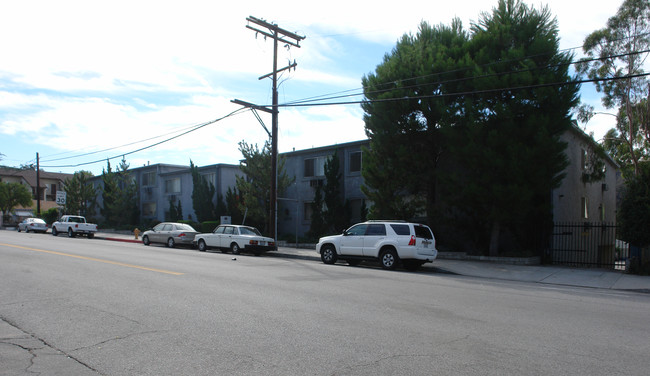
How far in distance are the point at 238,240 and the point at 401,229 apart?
8.45 m

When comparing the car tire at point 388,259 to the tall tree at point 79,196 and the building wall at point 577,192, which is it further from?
the tall tree at point 79,196

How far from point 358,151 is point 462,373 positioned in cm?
2106

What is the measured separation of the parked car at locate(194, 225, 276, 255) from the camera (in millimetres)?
20953

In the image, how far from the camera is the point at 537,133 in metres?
16.4

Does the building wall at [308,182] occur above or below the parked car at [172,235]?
above

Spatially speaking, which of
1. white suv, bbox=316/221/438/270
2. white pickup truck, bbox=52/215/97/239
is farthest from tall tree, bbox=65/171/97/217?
white suv, bbox=316/221/438/270

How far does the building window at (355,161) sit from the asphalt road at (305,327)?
1424cm

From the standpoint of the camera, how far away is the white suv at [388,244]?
610 inches

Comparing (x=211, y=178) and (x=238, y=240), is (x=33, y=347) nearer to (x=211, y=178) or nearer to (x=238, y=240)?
(x=238, y=240)

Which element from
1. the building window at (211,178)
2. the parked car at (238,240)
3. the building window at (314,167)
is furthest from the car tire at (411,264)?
the building window at (211,178)

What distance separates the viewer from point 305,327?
6.75 metres

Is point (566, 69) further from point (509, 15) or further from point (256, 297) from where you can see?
point (256, 297)

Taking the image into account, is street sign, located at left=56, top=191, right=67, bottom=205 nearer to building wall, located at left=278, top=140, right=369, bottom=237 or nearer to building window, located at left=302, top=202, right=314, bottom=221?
building wall, located at left=278, top=140, right=369, bottom=237

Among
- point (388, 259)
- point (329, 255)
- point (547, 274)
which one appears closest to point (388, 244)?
point (388, 259)
